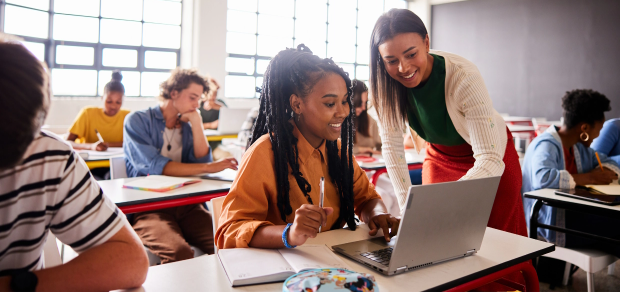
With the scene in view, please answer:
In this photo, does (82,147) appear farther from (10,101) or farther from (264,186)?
(10,101)

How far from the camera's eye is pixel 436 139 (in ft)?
5.83

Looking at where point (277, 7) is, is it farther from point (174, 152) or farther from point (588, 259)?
point (588, 259)

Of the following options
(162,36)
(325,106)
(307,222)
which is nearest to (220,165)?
(325,106)

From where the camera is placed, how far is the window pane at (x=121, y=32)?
6.84 m

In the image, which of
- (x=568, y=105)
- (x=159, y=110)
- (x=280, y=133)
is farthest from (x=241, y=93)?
(x=280, y=133)

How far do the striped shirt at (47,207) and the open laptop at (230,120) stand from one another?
3952 millimetres

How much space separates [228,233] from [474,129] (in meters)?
0.89

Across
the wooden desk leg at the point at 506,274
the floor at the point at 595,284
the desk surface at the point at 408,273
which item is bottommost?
the floor at the point at 595,284

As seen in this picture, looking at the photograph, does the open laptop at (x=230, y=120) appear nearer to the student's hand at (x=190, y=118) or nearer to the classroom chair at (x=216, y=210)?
the student's hand at (x=190, y=118)

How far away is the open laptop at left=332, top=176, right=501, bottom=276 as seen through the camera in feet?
3.12

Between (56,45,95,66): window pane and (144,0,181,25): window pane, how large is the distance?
41.4 inches

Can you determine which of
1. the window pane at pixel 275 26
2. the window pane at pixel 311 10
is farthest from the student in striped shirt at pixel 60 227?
the window pane at pixel 311 10

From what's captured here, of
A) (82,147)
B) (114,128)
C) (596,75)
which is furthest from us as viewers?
Result: (596,75)

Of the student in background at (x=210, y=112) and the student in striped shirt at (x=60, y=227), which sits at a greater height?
the student in background at (x=210, y=112)
